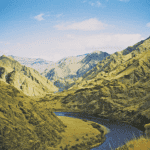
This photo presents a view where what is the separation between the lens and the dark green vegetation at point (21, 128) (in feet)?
114

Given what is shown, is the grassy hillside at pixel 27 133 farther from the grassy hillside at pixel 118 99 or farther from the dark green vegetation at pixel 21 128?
the grassy hillside at pixel 118 99

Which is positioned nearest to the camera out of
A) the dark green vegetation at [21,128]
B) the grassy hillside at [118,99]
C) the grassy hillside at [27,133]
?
the dark green vegetation at [21,128]

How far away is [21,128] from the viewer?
40562mm

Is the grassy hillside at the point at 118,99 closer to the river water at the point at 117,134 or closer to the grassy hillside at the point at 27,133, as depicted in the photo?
the river water at the point at 117,134

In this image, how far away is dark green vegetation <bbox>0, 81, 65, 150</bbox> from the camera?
3463 cm

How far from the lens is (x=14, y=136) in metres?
35.9

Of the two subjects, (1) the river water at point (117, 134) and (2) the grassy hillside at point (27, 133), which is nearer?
(2) the grassy hillside at point (27, 133)

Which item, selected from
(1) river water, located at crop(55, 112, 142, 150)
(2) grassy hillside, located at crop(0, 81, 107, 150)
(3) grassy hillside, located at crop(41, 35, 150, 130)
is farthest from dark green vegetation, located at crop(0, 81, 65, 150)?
(3) grassy hillside, located at crop(41, 35, 150, 130)

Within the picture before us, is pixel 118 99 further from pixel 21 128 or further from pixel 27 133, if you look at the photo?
pixel 21 128

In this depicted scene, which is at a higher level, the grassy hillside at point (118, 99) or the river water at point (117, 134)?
the grassy hillside at point (118, 99)

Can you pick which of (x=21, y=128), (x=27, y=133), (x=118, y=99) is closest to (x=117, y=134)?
(x=27, y=133)

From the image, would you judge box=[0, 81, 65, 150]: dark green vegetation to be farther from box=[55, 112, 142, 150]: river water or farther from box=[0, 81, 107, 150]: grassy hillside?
box=[55, 112, 142, 150]: river water

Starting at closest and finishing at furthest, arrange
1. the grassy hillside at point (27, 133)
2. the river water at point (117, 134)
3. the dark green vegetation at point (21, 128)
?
the dark green vegetation at point (21, 128), the grassy hillside at point (27, 133), the river water at point (117, 134)

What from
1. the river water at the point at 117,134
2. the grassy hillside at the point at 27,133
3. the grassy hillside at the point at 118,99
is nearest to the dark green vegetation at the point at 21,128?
the grassy hillside at the point at 27,133
